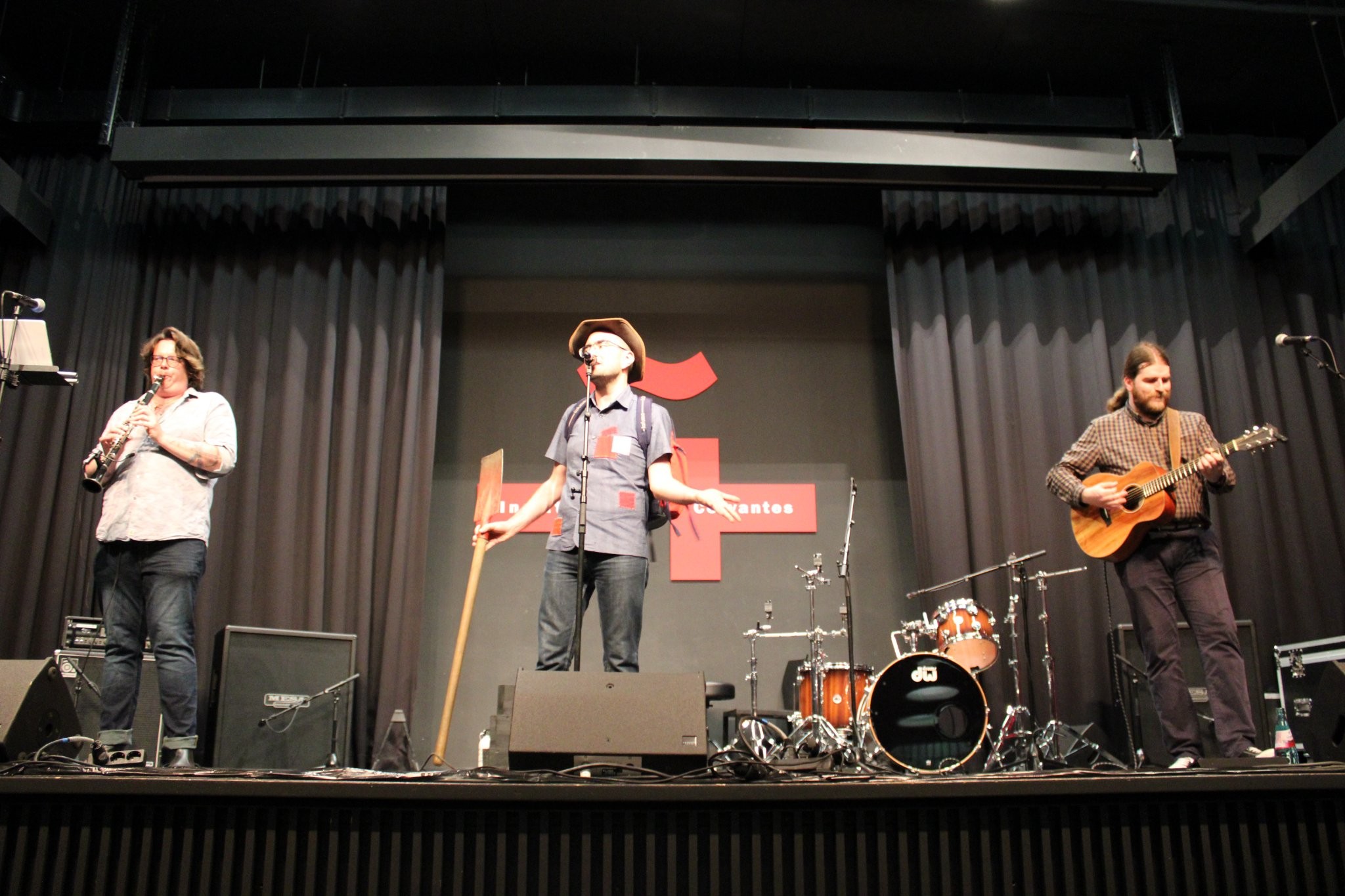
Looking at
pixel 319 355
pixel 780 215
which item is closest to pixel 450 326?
pixel 319 355

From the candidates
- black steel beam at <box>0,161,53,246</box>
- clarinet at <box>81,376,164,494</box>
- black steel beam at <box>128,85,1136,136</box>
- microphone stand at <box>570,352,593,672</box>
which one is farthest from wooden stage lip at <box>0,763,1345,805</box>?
black steel beam at <box>128,85,1136,136</box>

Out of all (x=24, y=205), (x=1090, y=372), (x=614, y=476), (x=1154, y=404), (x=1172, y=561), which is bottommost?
(x=1172, y=561)

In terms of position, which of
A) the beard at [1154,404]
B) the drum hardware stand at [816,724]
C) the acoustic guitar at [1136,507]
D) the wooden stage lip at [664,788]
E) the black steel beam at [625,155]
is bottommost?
the wooden stage lip at [664,788]

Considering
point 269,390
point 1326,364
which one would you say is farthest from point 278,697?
point 1326,364

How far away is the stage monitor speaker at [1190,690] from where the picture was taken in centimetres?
470

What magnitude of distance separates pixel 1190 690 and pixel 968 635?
3.62 ft

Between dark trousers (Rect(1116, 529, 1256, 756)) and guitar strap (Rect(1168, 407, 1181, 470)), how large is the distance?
0.92ft

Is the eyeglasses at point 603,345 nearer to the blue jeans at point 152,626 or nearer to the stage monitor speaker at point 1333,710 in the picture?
the blue jeans at point 152,626

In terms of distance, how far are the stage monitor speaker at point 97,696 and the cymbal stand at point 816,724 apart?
112 inches

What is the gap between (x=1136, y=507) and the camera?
367 centimetres

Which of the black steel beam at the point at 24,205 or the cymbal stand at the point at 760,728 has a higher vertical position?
the black steel beam at the point at 24,205

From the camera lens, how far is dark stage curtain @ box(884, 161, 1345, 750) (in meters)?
5.52

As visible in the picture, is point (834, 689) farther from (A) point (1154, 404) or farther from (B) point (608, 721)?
(B) point (608, 721)

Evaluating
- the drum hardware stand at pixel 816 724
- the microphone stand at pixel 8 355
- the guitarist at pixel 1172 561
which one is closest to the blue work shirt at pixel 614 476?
the drum hardware stand at pixel 816 724
